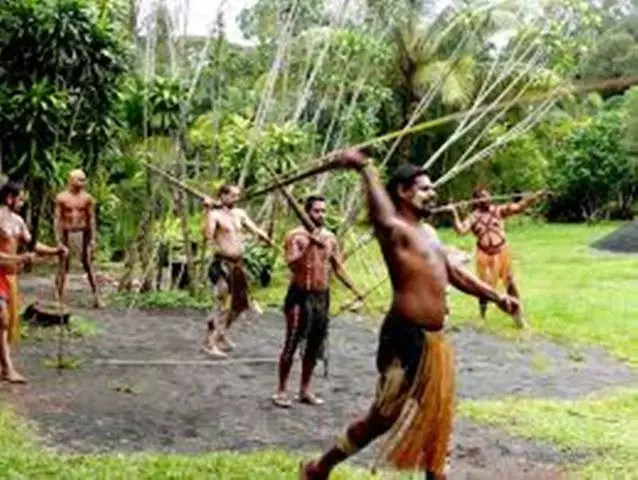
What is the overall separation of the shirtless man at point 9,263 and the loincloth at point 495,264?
18.4ft

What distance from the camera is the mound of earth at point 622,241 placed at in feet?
74.6

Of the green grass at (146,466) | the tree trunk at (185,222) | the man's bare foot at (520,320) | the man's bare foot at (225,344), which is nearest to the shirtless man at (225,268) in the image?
the man's bare foot at (225,344)

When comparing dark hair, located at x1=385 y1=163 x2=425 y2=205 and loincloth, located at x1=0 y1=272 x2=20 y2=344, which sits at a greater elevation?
dark hair, located at x1=385 y1=163 x2=425 y2=205

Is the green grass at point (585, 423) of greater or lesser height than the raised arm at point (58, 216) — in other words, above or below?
below

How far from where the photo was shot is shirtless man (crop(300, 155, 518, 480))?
4770 millimetres

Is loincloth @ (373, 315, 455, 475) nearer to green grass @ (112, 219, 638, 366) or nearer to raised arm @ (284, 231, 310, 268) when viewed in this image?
raised arm @ (284, 231, 310, 268)

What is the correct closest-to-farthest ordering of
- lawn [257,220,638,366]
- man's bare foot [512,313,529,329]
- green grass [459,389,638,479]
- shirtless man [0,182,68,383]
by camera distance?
man's bare foot [512,313,529,329] < green grass [459,389,638,479] < shirtless man [0,182,68,383] < lawn [257,220,638,366]

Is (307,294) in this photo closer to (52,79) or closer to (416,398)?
(416,398)

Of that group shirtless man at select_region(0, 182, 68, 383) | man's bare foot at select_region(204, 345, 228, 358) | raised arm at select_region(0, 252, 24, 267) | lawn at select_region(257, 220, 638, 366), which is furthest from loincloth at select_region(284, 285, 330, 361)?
lawn at select_region(257, 220, 638, 366)

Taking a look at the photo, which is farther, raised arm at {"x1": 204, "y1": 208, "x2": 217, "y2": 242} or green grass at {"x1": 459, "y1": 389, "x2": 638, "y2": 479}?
raised arm at {"x1": 204, "y1": 208, "x2": 217, "y2": 242}

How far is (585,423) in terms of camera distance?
7.56 m

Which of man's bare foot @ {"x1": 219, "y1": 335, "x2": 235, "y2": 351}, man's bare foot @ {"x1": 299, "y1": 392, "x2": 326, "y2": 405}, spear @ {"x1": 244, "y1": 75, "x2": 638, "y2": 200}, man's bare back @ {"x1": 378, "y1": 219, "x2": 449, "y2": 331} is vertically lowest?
man's bare foot @ {"x1": 219, "y1": 335, "x2": 235, "y2": 351}

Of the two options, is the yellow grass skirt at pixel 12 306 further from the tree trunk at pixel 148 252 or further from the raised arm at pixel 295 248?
the tree trunk at pixel 148 252

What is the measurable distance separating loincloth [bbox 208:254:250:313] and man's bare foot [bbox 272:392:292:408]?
1967 millimetres
